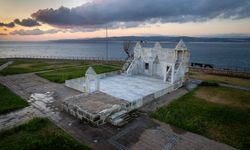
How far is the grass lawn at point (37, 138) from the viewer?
987 centimetres

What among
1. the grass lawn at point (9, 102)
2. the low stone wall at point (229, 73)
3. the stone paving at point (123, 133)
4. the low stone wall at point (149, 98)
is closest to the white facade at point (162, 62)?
the low stone wall at point (149, 98)

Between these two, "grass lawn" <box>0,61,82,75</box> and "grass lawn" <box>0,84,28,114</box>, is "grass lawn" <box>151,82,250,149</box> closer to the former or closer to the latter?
"grass lawn" <box>0,84,28,114</box>

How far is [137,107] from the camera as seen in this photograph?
15906mm

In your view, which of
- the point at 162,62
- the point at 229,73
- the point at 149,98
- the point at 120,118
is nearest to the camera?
the point at 120,118

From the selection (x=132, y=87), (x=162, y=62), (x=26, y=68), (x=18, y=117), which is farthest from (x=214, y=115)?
(x=26, y=68)

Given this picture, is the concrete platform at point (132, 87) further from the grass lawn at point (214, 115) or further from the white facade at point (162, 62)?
the grass lawn at point (214, 115)

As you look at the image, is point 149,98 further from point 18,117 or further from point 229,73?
point 229,73

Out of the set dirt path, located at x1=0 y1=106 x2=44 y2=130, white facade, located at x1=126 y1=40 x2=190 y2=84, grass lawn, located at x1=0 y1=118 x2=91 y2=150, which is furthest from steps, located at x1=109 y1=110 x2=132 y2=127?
white facade, located at x1=126 y1=40 x2=190 y2=84

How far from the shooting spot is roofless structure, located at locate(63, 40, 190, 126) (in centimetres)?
1382

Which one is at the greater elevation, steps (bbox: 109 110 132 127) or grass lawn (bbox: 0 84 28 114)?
grass lawn (bbox: 0 84 28 114)

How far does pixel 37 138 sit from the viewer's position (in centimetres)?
1062

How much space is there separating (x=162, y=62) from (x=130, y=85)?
7.37 metres

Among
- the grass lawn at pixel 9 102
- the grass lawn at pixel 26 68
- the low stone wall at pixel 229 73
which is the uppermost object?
the grass lawn at pixel 26 68

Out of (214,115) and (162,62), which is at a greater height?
(162,62)
